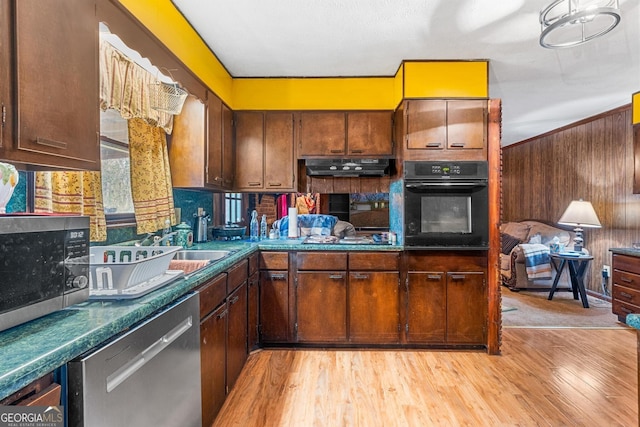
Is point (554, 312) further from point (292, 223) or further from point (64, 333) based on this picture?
point (64, 333)

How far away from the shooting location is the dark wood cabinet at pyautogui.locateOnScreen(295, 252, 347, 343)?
2996mm

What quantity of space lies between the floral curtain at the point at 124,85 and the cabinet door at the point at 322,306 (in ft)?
5.75

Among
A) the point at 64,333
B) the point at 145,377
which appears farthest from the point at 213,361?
the point at 64,333

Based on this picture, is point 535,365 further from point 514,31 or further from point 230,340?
point 514,31

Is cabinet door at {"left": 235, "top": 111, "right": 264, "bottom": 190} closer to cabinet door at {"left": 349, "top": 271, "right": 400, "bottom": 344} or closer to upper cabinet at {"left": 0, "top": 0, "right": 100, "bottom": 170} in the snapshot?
cabinet door at {"left": 349, "top": 271, "right": 400, "bottom": 344}

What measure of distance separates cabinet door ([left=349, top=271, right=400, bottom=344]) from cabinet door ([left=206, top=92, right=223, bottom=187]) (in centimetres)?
143

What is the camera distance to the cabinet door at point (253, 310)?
2707mm

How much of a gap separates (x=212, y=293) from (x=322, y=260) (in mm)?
1268

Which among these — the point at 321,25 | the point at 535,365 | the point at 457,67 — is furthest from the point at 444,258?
the point at 321,25

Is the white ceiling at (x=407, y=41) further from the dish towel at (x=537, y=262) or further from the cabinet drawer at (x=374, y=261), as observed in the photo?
the dish towel at (x=537, y=262)

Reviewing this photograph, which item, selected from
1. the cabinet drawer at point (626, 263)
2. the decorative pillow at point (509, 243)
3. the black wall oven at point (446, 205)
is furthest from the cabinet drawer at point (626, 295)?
the black wall oven at point (446, 205)

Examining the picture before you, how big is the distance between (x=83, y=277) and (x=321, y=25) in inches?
85.5

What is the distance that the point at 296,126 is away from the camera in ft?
11.0

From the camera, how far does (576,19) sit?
179 cm
